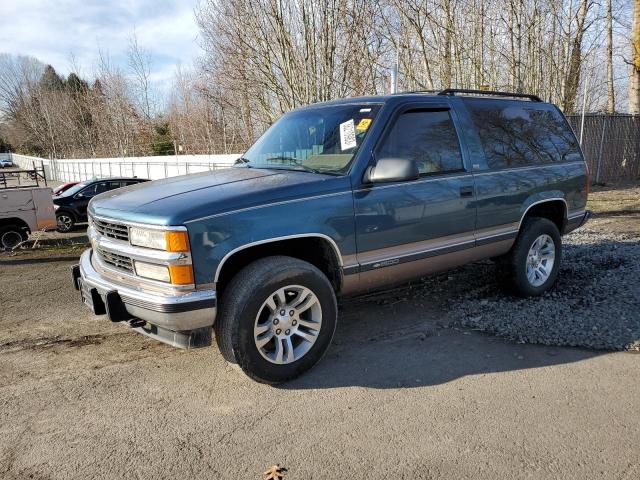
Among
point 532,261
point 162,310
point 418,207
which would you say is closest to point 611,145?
point 532,261

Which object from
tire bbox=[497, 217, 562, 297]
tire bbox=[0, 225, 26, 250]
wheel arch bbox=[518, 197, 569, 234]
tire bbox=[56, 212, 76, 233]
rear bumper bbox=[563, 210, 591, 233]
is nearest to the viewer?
tire bbox=[497, 217, 562, 297]

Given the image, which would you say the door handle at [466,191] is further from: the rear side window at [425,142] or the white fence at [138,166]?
the white fence at [138,166]

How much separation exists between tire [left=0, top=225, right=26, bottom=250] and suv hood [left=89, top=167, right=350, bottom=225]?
745 centimetres

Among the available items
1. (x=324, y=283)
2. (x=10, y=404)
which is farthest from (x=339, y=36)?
(x=10, y=404)

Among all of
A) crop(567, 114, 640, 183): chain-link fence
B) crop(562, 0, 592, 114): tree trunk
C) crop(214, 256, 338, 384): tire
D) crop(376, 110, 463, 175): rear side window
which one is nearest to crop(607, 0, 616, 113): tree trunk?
crop(562, 0, 592, 114): tree trunk

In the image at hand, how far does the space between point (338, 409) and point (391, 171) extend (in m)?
1.72

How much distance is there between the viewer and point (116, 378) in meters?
3.68

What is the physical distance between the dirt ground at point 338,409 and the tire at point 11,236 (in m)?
6.31

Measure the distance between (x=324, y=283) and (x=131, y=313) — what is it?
135cm

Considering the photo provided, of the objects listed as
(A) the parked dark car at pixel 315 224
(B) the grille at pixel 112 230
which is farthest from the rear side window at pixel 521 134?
(B) the grille at pixel 112 230

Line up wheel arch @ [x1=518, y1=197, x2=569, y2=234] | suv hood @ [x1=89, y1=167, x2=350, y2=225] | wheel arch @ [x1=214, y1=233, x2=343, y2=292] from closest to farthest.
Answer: suv hood @ [x1=89, y1=167, x2=350, y2=225] < wheel arch @ [x1=214, y1=233, x2=343, y2=292] < wheel arch @ [x1=518, y1=197, x2=569, y2=234]

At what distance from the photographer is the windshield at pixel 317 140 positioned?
388 cm

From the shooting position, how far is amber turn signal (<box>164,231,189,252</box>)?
3.00m

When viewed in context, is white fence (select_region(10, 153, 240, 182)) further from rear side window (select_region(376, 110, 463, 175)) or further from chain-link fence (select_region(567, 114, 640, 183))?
chain-link fence (select_region(567, 114, 640, 183))
